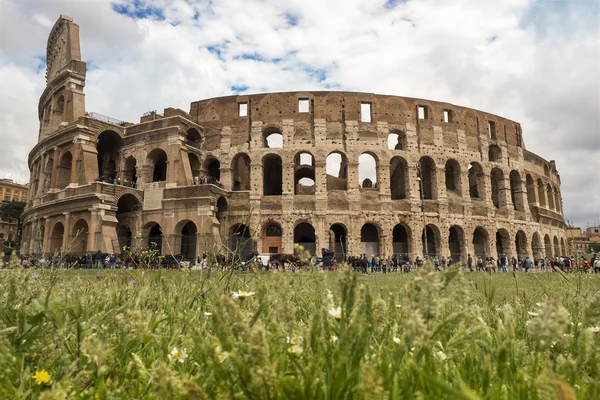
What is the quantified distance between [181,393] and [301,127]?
24.5 meters

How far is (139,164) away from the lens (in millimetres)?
24328

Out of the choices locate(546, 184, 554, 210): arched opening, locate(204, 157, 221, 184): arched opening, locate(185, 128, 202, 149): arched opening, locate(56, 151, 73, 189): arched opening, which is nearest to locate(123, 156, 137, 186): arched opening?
locate(56, 151, 73, 189): arched opening

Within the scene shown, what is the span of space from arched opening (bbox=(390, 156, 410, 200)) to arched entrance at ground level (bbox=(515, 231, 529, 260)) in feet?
31.5

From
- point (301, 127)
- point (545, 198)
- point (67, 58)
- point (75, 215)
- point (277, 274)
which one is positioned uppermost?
point (67, 58)

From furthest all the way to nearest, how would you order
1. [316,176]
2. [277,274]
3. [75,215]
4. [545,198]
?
1. [545,198]
2. [316,176]
3. [75,215]
4. [277,274]

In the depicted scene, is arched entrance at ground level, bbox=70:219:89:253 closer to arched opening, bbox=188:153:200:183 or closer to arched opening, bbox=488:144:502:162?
arched opening, bbox=188:153:200:183

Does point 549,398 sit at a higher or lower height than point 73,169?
lower

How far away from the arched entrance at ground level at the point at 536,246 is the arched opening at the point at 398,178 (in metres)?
11.3

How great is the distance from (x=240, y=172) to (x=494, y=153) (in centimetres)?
1948

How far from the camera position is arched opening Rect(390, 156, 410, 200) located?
2559 centimetres

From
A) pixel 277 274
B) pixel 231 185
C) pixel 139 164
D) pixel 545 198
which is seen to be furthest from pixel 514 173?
pixel 277 274

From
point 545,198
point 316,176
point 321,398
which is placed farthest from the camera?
point 545,198

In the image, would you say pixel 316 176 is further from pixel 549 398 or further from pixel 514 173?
pixel 549 398

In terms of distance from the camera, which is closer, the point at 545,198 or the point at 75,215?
the point at 75,215
